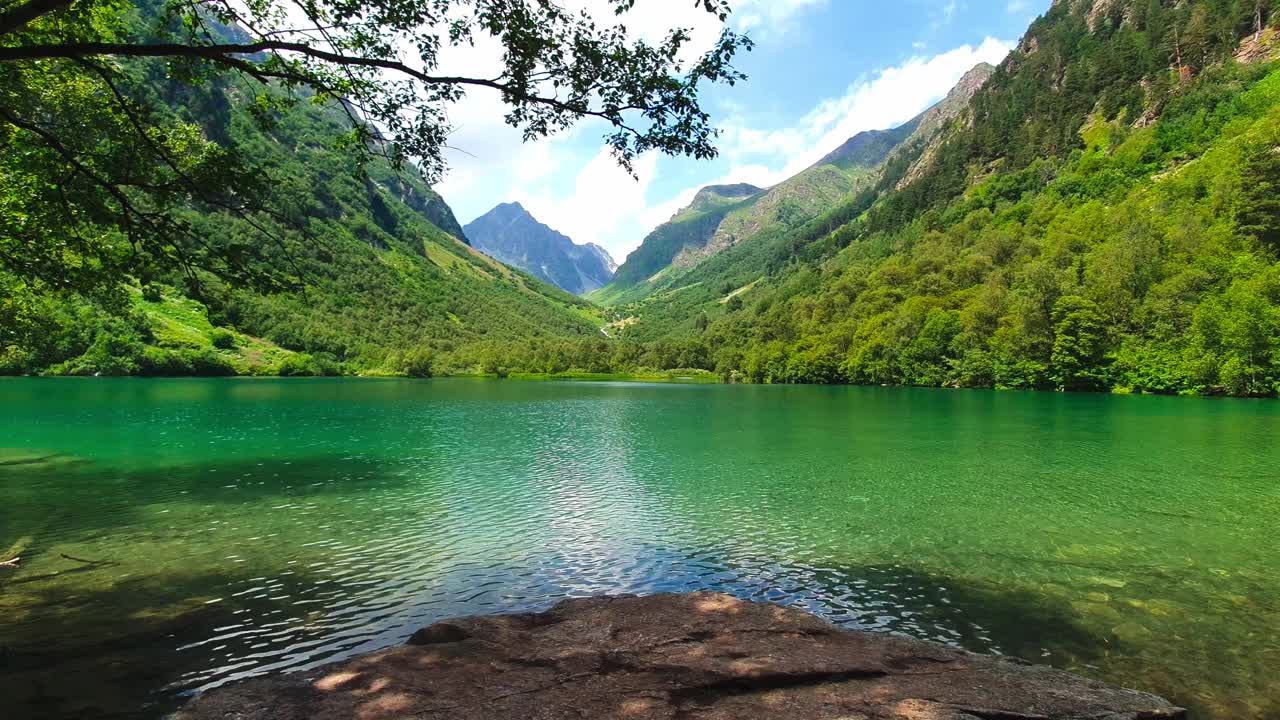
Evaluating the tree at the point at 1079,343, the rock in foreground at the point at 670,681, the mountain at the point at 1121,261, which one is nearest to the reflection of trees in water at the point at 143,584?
the rock in foreground at the point at 670,681

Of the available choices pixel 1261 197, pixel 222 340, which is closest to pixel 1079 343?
pixel 1261 197

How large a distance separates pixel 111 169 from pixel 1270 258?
428ft

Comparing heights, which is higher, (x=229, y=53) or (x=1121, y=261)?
(x=1121, y=261)

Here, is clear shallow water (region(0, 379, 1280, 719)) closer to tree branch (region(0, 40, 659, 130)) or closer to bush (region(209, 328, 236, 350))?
tree branch (region(0, 40, 659, 130))

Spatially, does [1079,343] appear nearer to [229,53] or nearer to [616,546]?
[616,546]

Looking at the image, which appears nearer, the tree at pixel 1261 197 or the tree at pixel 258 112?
the tree at pixel 258 112

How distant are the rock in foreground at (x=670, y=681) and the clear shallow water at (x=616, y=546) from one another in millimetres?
2579

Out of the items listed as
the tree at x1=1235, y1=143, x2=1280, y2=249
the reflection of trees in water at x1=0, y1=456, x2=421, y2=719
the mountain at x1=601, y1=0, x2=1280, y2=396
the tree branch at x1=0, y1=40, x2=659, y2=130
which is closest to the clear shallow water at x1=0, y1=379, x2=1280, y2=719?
the reflection of trees in water at x1=0, y1=456, x2=421, y2=719

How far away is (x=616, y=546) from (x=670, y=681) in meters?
11.2

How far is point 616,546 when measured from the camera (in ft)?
63.1

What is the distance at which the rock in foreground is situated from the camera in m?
7.45

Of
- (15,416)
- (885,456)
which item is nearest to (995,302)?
(885,456)

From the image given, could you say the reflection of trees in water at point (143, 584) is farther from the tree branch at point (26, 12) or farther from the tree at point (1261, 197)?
the tree at point (1261, 197)

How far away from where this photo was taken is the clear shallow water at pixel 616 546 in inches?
444
